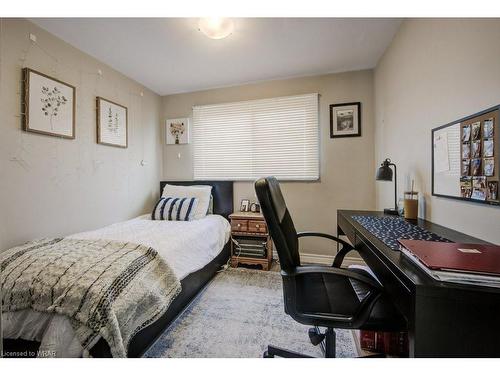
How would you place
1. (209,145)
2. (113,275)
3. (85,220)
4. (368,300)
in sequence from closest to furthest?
1. (368,300)
2. (113,275)
3. (85,220)
4. (209,145)

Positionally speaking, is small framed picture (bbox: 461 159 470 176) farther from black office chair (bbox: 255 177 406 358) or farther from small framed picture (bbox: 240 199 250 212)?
small framed picture (bbox: 240 199 250 212)

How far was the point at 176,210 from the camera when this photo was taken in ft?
8.68

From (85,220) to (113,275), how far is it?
1449mm

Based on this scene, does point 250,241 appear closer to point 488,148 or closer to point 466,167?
point 466,167

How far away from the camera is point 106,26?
1854 millimetres

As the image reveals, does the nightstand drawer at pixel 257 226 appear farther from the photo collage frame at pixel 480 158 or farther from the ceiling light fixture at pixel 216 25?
the ceiling light fixture at pixel 216 25

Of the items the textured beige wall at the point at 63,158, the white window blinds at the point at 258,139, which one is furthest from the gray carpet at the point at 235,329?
the white window blinds at the point at 258,139

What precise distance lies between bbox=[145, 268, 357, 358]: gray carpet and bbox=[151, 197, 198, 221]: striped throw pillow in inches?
34.5

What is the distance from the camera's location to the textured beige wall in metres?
1.65

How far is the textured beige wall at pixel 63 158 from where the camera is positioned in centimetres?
165

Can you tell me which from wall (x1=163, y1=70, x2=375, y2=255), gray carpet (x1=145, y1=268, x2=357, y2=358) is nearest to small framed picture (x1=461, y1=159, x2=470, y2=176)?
gray carpet (x1=145, y1=268, x2=357, y2=358)

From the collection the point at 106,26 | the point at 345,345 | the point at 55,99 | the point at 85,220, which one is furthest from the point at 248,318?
the point at 106,26

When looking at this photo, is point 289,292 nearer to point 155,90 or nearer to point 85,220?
point 85,220

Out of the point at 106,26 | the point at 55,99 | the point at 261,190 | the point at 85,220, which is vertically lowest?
the point at 85,220
